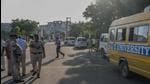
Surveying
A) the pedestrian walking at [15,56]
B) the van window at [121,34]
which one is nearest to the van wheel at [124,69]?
the van window at [121,34]

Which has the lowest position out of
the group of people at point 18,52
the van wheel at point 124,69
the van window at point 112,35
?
the van wheel at point 124,69

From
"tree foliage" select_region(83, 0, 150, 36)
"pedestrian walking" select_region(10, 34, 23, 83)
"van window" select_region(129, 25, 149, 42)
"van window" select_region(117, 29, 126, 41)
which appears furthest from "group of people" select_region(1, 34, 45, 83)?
"tree foliage" select_region(83, 0, 150, 36)

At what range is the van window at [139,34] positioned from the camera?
35.6 feet

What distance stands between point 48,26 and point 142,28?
156 m

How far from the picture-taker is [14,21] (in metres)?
86.6

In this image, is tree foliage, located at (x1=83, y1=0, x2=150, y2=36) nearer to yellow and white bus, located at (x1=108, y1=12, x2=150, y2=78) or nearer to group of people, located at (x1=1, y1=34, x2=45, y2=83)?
yellow and white bus, located at (x1=108, y1=12, x2=150, y2=78)

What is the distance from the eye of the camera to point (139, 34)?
1144cm

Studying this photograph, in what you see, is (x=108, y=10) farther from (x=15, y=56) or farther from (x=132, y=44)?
(x=15, y=56)

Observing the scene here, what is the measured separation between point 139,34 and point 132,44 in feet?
2.34

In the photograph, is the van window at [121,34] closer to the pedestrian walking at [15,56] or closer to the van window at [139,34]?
the van window at [139,34]

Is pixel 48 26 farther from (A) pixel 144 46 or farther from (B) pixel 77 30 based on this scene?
(A) pixel 144 46

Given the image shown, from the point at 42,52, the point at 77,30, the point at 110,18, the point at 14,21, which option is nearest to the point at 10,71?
the point at 42,52

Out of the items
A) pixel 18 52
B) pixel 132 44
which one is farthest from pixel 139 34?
pixel 18 52

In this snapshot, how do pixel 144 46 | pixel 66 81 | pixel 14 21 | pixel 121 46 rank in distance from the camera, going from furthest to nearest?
pixel 14 21, pixel 121 46, pixel 66 81, pixel 144 46
